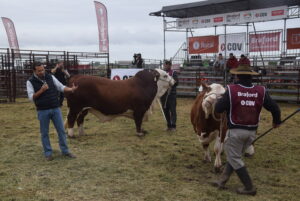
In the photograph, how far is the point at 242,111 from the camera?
427cm

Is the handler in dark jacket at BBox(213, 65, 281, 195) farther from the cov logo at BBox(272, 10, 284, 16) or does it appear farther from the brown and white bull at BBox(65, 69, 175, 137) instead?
the cov logo at BBox(272, 10, 284, 16)

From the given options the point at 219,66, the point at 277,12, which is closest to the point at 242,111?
the point at 277,12

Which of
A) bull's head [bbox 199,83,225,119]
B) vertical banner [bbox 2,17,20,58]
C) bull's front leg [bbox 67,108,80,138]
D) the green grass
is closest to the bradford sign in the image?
the green grass

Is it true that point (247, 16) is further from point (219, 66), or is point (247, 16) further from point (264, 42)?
point (219, 66)

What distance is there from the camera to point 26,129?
890 centimetres

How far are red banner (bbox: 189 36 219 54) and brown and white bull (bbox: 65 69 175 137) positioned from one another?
1081cm

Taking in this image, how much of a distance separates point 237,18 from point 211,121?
1205cm

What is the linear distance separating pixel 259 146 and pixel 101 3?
45.4ft

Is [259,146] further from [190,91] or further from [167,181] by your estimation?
[190,91]

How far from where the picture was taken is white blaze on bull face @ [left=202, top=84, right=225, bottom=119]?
4992 mm

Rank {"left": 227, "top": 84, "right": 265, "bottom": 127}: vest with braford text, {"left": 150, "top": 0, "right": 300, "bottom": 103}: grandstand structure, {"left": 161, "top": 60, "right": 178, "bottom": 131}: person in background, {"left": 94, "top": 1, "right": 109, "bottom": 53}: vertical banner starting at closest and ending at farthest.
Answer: {"left": 227, "top": 84, "right": 265, "bottom": 127}: vest with braford text → {"left": 161, "top": 60, "right": 178, "bottom": 131}: person in background → {"left": 150, "top": 0, "right": 300, "bottom": 103}: grandstand structure → {"left": 94, "top": 1, "right": 109, "bottom": 53}: vertical banner

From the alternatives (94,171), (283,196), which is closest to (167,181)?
(94,171)

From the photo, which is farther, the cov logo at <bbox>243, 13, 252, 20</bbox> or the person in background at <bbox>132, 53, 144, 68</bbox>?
the person in background at <bbox>132, 53, 144, 68</bbox>

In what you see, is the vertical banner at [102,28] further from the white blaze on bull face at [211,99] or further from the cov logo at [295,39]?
the white blaze on bull face at [211,99]
